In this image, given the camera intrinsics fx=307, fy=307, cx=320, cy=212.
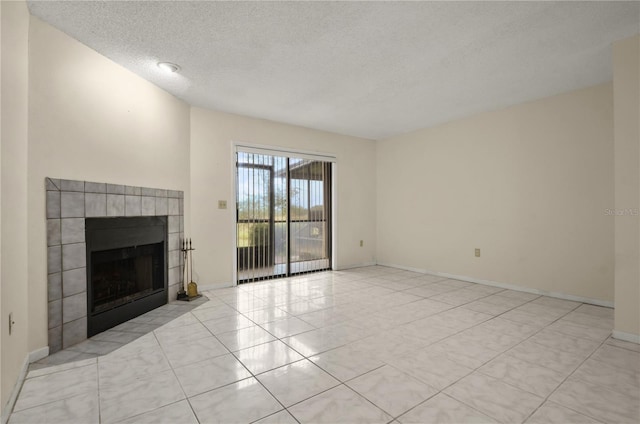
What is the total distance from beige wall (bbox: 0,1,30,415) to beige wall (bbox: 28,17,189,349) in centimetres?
12

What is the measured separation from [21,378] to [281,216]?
10.8 ft

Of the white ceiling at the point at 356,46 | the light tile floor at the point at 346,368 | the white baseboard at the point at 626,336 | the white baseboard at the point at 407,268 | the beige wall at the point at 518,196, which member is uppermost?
the white ceiling at the point at 356,46

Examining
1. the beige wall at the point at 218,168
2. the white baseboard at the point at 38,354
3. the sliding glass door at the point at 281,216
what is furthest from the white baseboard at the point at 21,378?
the sliding glass door at the point at 281,216

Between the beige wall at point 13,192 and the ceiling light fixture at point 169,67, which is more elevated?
the ceiling light fixture at point 169,67

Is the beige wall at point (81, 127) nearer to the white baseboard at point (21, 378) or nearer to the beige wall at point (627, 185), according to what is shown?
the white baseboard at point (21, 378)

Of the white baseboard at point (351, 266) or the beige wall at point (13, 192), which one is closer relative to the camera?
the beige wall at point (13, 192)

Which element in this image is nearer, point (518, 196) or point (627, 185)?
point (627, 185)

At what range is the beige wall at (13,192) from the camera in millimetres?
1666

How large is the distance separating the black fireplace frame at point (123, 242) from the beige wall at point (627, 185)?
4368 mm

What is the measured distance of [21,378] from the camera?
1927 mm

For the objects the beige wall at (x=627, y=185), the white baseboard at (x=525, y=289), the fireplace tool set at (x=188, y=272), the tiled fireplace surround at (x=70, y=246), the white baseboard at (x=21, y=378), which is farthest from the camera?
the fireplace tool set at (x=188, y=272)

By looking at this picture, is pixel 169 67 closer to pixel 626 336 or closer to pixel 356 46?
pixel 356 46

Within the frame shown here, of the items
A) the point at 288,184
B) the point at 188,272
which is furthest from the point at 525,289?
the point at 188,272

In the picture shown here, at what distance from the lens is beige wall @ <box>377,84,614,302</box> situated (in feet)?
11.3
